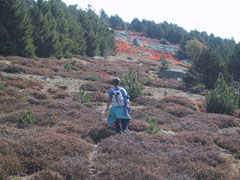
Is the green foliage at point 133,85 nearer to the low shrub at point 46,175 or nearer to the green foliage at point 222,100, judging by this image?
the green foliage at point 222,100

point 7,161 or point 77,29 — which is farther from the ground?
point 77,29

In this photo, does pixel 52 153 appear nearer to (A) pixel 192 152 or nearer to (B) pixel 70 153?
(B) pixel 70 153

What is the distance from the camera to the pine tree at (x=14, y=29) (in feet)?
84.3

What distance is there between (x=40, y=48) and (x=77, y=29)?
15108mm

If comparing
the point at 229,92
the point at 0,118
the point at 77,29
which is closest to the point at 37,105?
the point at 0,118

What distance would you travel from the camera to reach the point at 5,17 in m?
26.2

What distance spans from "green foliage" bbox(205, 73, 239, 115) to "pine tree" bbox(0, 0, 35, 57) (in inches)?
892

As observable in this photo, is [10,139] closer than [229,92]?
Yes

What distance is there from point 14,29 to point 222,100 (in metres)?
24.6

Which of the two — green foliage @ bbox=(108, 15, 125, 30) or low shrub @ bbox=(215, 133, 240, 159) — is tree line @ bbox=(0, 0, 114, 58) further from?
green foliage @ bbox=(108, 15, 125, 30)

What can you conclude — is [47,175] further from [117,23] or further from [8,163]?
[117,23]

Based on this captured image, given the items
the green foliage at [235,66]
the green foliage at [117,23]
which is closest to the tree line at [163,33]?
the green foliage at [117,23]

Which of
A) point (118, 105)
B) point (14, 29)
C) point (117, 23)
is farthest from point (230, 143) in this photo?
point (117, 23)

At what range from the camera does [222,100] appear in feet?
45.7
